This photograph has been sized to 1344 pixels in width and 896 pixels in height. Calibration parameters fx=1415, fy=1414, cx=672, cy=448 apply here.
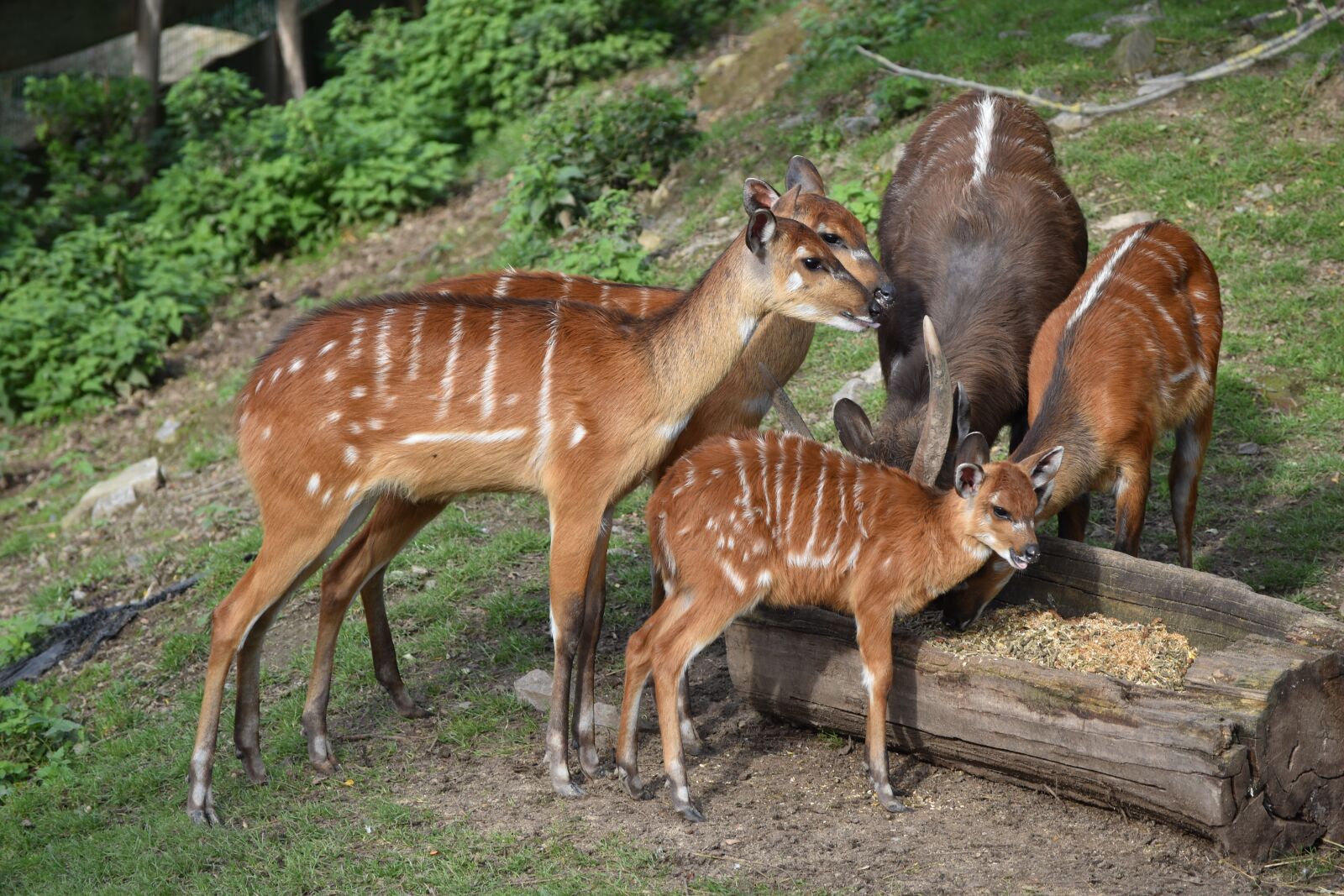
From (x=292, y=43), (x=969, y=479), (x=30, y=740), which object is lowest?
(x=30, y=740)

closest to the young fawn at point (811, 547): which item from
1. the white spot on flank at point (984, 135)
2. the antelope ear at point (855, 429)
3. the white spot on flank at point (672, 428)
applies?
the white spot on flank at point (672, 428)

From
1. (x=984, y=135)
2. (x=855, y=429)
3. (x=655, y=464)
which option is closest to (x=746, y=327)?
(x=655, y=464)

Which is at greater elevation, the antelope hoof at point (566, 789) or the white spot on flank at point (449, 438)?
the white spot on flank at point (449, 438)

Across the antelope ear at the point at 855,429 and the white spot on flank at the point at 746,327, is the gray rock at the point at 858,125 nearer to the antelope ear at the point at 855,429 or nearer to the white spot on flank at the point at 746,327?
the antelope ear at the point at 855,429

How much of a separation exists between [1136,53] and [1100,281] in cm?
471

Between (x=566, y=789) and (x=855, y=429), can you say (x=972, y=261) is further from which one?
(x=566, y=789)

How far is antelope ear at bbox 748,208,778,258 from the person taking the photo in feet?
16.1

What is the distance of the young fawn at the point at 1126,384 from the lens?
5.34 metres

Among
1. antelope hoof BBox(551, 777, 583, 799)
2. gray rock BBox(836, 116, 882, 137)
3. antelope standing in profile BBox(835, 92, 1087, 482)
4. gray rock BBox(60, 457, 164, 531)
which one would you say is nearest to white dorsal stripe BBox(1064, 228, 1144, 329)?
antelope standing in profile BBox(835, 92, 1087, 482)

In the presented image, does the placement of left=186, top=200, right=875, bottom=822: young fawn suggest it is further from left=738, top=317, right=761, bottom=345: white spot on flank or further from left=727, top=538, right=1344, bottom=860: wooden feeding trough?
left=727, top=538, right=1344, bottom=860: wooden feeding trough

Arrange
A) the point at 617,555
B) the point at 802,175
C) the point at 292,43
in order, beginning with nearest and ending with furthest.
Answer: the point at 802,175
the point at 617,555
the point at 292,43

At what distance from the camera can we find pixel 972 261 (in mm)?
6617

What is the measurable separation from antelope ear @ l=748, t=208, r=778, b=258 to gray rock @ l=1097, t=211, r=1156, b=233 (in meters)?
4.36

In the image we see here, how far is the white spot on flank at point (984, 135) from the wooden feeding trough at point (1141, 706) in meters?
2.65
